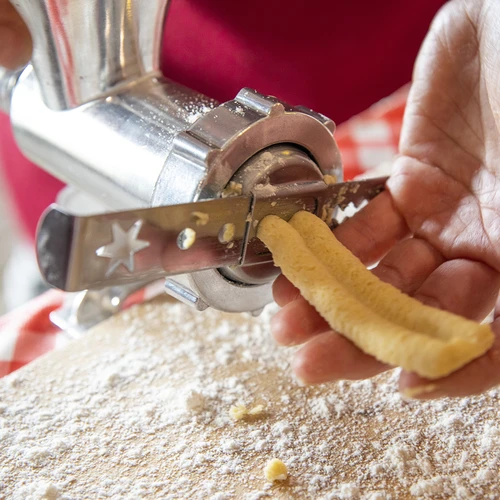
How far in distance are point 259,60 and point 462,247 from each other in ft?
1.57

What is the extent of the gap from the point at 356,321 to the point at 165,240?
17cm

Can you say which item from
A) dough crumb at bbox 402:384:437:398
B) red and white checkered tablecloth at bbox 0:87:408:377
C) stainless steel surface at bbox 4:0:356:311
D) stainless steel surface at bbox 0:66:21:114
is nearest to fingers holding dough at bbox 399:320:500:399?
dough crumb at bbox 402:384:437:398

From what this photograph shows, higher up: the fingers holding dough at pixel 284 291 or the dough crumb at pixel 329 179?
the dough crumb at pixel 329 179

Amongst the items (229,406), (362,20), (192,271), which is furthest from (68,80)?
(362,20)

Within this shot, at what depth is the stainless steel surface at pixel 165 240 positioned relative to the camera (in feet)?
1.56

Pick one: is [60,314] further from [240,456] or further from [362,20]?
[362,20]

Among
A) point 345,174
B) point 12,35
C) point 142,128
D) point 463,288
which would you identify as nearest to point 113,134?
point 142,128

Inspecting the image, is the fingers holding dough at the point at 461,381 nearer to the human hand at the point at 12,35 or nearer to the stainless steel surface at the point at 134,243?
the stainless steel surface at the point at 134,243

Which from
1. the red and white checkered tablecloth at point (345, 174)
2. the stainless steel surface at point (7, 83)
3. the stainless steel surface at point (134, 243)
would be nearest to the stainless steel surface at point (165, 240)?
the stainless steel surface at point (134, 243)

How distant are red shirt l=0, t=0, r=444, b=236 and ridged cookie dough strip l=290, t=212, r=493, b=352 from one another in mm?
426

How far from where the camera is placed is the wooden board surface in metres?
0.58

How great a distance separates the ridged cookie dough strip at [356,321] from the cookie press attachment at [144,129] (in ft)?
0.18

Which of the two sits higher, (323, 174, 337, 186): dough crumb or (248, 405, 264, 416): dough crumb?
(323, 174, 337, 186): dough crumb

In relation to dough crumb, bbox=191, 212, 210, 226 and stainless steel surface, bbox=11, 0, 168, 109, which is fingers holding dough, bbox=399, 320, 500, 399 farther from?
stainless steel surface, bbox=11, 0, 168, 109
